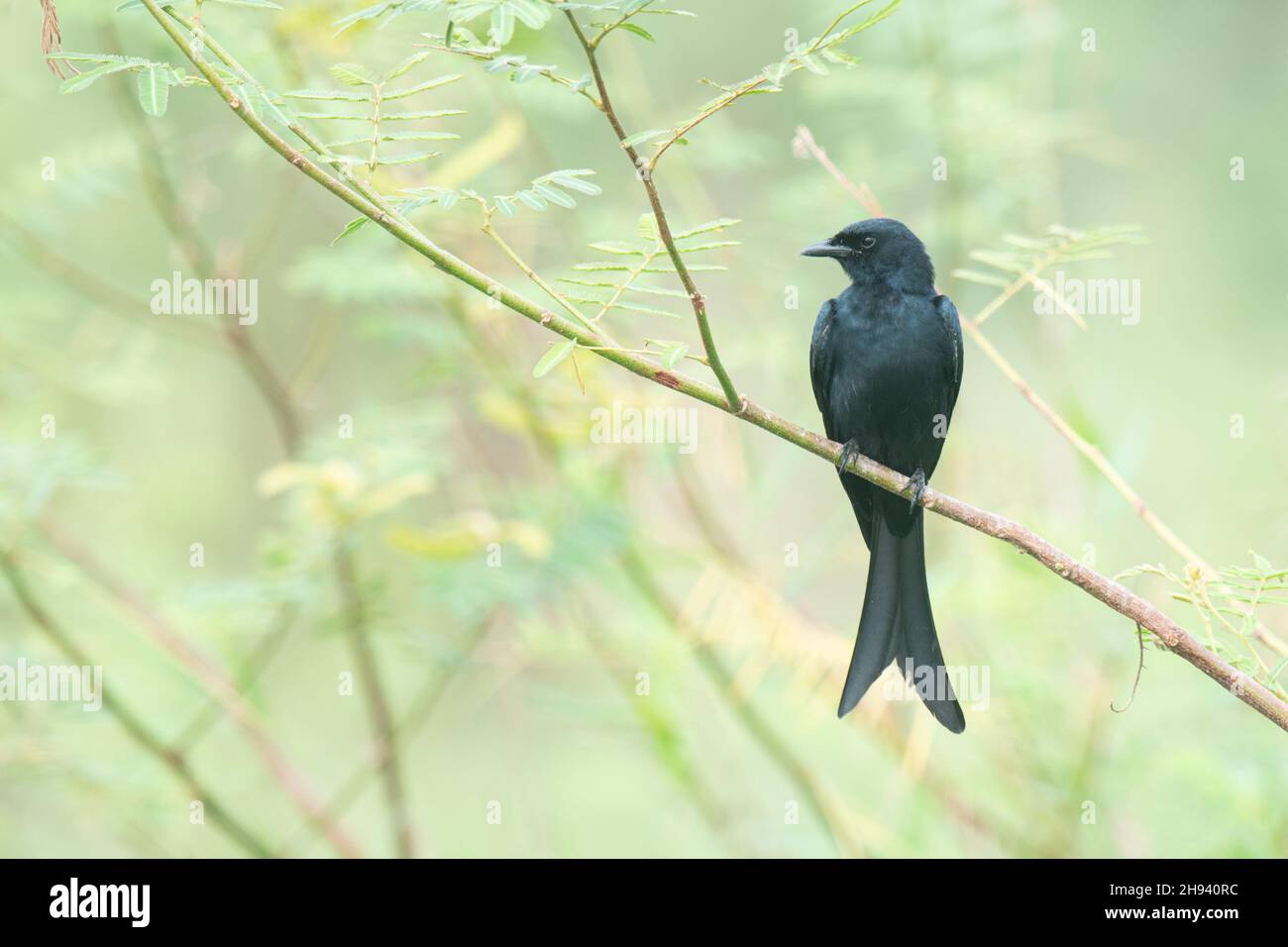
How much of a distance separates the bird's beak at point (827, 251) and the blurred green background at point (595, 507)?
64 cm

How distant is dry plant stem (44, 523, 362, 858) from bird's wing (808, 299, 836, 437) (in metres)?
1.77

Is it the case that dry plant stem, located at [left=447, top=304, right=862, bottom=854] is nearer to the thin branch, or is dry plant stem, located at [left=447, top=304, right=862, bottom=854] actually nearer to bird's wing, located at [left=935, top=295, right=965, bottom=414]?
the thin branch

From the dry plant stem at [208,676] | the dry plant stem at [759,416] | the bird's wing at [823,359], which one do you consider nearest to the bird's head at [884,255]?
the bird's wing at [823,359]

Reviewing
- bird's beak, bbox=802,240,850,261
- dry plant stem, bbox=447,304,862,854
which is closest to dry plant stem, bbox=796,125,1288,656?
bird's beak, bbox=802,240,850,261

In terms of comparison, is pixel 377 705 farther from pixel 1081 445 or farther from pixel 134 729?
pixel 1081 445

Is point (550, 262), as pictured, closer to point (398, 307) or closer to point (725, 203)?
point (398, 307)

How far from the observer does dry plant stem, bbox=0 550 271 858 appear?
332cm

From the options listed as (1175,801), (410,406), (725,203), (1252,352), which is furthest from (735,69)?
(1175,801)

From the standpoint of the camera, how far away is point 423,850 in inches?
168

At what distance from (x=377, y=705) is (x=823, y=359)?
1602 mm

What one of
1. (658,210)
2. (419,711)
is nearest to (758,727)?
(419,711)

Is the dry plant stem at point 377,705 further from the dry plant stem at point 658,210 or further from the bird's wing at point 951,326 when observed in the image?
the dry plant stem at point 658,210

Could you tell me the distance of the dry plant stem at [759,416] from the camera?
1.69 meters

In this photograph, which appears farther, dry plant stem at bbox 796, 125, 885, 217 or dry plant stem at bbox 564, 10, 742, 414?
dry plant stem at bbox 796, 125, 885, 217
